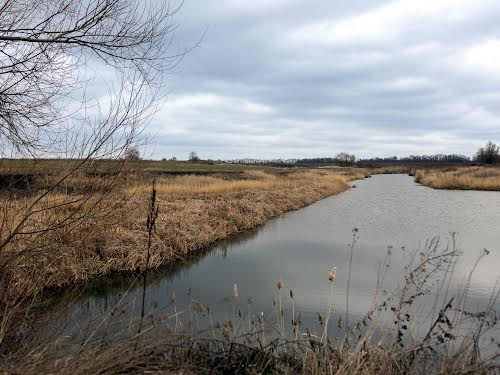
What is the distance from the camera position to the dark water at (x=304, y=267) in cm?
641

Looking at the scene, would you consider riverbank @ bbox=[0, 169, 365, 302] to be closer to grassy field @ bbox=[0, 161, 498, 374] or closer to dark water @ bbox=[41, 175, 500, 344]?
grassy field @ bbox=[0, 161, 498, 374]

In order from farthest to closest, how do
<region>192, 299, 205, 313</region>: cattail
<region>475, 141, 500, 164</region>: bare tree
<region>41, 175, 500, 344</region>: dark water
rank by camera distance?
1. <region>475, 141, 500, 164</region>: bare tree
2. <region>41, 175, 500, 344</region>: dark water
3. <region>192, 299, 205, 313</region>: cattail

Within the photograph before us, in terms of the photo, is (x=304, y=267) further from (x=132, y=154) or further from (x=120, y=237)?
(x=132, y=154)

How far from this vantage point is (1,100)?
404 centimetres

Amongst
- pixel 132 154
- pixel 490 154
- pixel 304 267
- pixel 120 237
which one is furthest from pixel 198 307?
pixel 490 154

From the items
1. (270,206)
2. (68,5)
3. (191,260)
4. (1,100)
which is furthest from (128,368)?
(270,206)

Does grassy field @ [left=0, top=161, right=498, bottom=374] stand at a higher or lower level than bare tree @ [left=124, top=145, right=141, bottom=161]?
lower

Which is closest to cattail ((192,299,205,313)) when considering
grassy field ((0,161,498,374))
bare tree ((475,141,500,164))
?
grassy field ((0,161,498,374))

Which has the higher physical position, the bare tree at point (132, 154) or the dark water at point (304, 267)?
the bare tree at point (132, 154)

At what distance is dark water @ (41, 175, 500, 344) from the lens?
6406mm

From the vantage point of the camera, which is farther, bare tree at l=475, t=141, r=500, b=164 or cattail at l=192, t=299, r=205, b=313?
bare tree at l=475, t=141, r=500, b=164

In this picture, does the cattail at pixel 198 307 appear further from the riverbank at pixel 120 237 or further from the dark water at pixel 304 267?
the riverbank at pixel 120 237

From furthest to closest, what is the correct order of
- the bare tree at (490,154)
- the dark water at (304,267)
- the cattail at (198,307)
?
the bare tree at (490,154), the dark water at (304,267), the cattail at (198,307)

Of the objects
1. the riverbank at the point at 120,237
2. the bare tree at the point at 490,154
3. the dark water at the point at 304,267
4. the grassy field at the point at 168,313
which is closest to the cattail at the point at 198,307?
the grassy field at the point at 168,313
